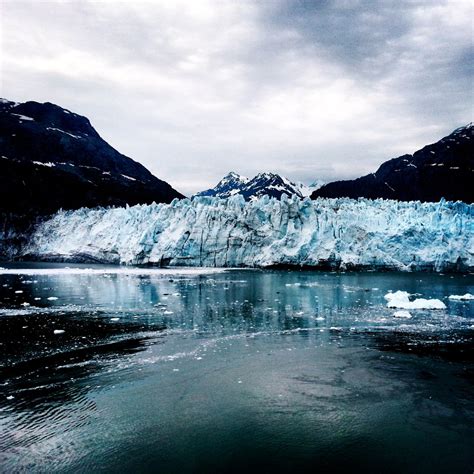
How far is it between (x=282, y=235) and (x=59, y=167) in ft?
173

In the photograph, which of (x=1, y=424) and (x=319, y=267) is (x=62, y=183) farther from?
(x=1, y=424)

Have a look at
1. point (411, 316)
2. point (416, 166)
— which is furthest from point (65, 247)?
point (416, 166)

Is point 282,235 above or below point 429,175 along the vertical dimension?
below

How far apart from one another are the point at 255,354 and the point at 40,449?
5.47 metres

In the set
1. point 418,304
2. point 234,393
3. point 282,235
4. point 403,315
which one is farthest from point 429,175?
point 234,393

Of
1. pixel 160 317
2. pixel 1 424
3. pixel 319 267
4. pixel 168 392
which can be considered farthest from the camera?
pixel 319 267

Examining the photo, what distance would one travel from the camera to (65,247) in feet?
163

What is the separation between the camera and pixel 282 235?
41.2 metres

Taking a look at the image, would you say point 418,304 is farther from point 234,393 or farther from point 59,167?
point 59,167

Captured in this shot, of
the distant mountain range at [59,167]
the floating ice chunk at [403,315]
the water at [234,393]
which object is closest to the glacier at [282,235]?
the distant mountain range at [59,167]

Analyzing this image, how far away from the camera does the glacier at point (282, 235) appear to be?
3788 cm

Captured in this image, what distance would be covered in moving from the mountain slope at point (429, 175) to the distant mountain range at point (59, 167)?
1859 inches

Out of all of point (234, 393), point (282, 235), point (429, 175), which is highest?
point (429, 175)

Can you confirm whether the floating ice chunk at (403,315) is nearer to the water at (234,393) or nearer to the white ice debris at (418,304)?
the water at (234,393)
